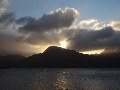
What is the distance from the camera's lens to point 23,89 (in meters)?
72.2

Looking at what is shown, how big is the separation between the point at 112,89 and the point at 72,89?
34.4 feet

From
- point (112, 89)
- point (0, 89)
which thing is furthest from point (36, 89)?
point (112, 89)

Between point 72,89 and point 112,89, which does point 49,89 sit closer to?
point 72,89

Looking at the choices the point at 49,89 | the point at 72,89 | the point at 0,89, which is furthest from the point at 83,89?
the point at 0,89

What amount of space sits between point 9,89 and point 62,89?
47.1 feet

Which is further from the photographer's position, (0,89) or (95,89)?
(95,89)

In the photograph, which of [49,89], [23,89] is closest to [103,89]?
[49,89]

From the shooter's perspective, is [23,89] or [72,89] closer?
[23,89]

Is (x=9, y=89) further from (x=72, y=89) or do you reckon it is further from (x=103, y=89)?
(x=103, y=89)

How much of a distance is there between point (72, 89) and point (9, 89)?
668 inches

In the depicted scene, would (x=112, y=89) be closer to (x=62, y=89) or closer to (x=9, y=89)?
(x=62, y=89)

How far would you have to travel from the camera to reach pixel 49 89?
7425cm

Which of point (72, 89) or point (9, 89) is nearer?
point (9, 89)

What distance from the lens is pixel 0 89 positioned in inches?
2749
